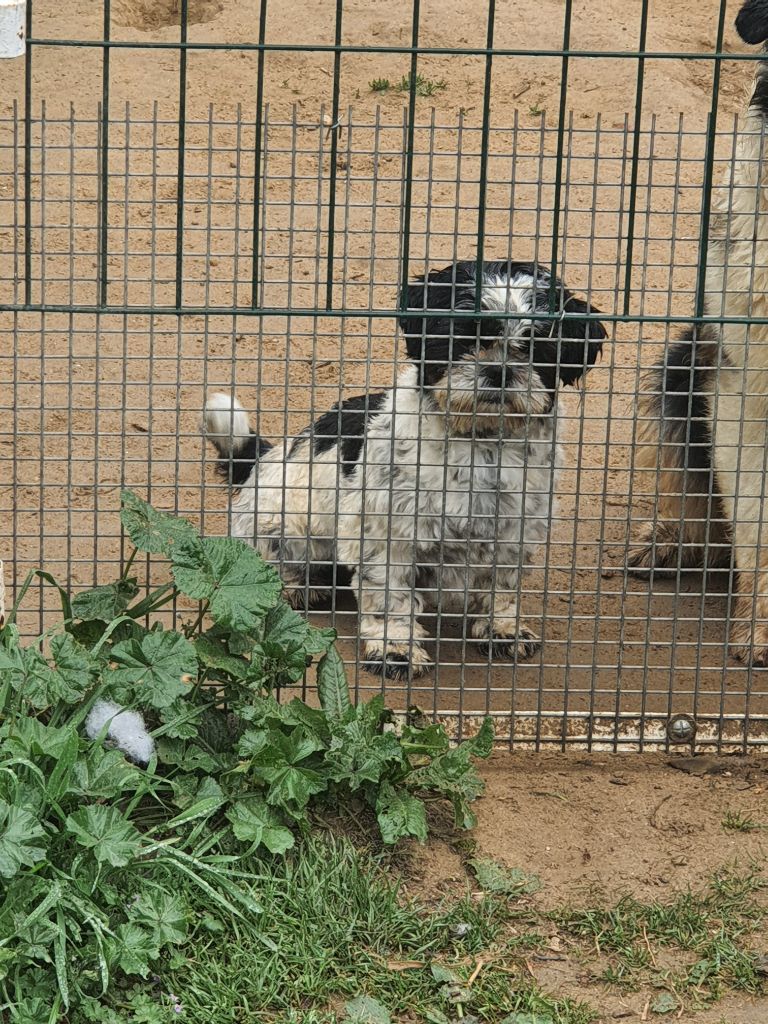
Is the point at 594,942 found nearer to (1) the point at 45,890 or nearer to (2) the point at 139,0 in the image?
(1) the point at 45,890

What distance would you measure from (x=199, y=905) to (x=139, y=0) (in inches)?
298

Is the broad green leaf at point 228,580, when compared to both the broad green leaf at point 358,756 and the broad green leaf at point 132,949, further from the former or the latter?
the broad green leaf at point 132,949

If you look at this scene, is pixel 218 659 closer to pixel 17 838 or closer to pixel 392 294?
pixel 17 838

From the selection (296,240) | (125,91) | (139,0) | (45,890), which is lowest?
(45,890)

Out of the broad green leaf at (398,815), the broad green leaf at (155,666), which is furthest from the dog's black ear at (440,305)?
the broad green leaf at (398,815)

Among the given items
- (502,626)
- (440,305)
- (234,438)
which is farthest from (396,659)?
(440,305)

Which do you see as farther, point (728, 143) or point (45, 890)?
point (728, 143)

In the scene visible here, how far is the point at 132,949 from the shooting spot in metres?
3.25

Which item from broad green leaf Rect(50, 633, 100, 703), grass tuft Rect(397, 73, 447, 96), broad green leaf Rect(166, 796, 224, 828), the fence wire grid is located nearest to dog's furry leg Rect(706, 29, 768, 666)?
the fence wire grid

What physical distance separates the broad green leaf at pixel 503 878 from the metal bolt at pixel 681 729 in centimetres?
77

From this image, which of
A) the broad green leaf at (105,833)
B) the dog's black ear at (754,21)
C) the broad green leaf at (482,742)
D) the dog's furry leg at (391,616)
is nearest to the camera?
the broad green leaf at (105,833)

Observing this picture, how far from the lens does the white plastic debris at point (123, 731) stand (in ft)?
12.0

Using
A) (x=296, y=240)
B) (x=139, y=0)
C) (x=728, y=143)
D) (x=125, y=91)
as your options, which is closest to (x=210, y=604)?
(x=728, y=143)

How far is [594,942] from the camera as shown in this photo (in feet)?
11.8
